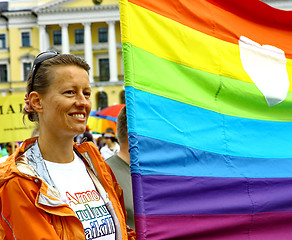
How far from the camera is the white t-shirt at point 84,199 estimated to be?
5.28 ft

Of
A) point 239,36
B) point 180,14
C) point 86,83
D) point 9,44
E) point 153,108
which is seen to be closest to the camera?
point 86,83

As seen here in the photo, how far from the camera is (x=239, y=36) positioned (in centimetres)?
229

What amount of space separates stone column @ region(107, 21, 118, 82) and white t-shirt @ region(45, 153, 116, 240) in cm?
3609

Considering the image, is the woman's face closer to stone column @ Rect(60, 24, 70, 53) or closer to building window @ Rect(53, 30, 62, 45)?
stone column @ Rect(60, 24, 70, 53)

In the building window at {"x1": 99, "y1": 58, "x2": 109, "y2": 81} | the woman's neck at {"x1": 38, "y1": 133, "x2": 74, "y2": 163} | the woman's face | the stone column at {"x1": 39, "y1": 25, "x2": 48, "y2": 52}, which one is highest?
the stone column at {"x1": 39, "y1": 25, "x2": 48, "y2": 52}

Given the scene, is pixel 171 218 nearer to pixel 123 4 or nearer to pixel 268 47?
pixel 123 4

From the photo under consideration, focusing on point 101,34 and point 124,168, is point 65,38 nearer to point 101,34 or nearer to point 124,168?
point 101,34

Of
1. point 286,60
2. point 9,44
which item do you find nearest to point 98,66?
point 9,44

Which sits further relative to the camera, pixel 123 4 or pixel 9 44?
pixel 9 44

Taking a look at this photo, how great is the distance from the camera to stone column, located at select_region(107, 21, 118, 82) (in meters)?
37.8

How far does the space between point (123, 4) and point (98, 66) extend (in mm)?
37712

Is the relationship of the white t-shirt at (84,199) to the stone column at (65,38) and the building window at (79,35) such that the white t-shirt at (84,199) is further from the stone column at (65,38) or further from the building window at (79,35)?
the building window at (79,35)

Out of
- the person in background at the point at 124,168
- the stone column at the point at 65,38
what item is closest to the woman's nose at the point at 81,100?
the person in background at the point at 124,168

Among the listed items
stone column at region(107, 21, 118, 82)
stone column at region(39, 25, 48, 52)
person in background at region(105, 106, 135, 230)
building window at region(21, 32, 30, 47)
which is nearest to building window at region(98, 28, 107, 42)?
stone column at region(107, 21, 118, 82)
